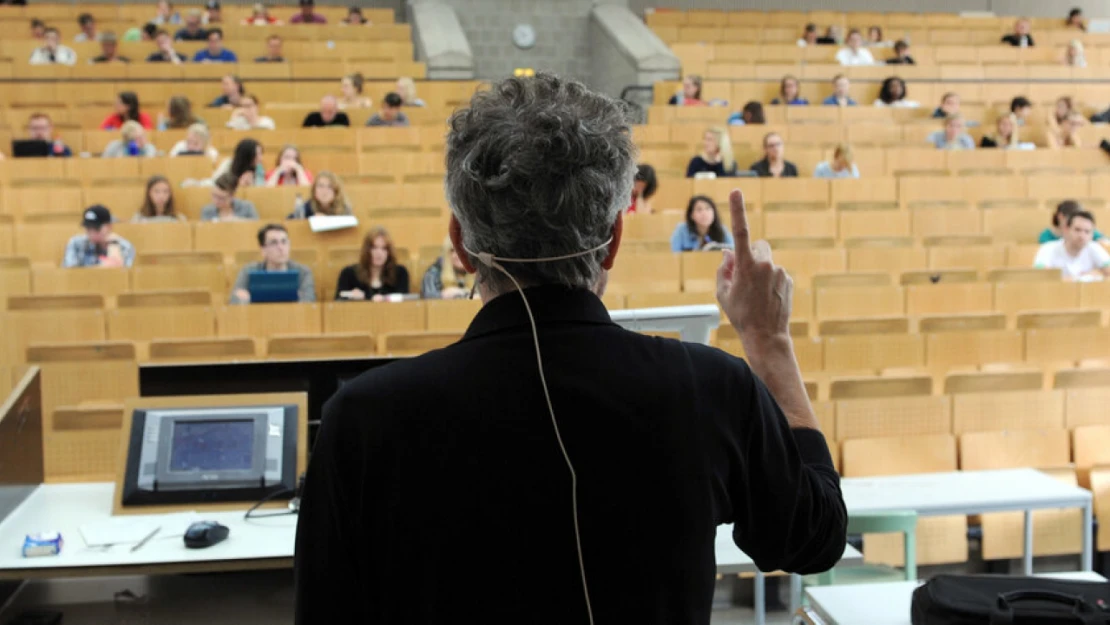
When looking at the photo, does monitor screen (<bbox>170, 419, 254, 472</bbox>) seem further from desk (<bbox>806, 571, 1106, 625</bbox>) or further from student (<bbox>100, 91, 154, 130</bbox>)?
student (<bbox>100, 91, 154, 130</bbox>)

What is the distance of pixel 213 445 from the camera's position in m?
3.05

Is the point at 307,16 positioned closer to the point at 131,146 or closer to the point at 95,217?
the point at 131,146

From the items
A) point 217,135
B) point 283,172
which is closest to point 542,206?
point 283,172

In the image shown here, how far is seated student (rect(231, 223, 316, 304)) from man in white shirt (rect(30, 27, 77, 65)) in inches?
221

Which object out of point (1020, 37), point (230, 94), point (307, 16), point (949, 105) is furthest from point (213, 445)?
point (1020, 37)

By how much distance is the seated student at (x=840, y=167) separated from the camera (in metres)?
8.20

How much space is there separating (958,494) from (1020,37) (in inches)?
414

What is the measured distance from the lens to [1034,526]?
4.30 meters

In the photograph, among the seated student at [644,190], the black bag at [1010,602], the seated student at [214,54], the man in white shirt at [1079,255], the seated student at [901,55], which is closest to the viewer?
the black bag at [1010,602]

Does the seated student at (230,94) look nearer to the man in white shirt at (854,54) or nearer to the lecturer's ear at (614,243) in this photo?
the man in white shirt at (854,54)

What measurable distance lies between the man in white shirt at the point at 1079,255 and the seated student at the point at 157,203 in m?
5.48

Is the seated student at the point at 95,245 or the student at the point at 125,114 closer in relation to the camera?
the seated student at the point at 95,245

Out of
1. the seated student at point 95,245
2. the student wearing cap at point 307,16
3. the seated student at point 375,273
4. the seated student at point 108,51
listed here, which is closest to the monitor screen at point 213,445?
the seated student at point 375,273

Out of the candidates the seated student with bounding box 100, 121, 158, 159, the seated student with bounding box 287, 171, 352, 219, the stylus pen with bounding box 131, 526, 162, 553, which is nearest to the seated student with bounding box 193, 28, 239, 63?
the seated student with bounding box 100, 121, 158, 159
